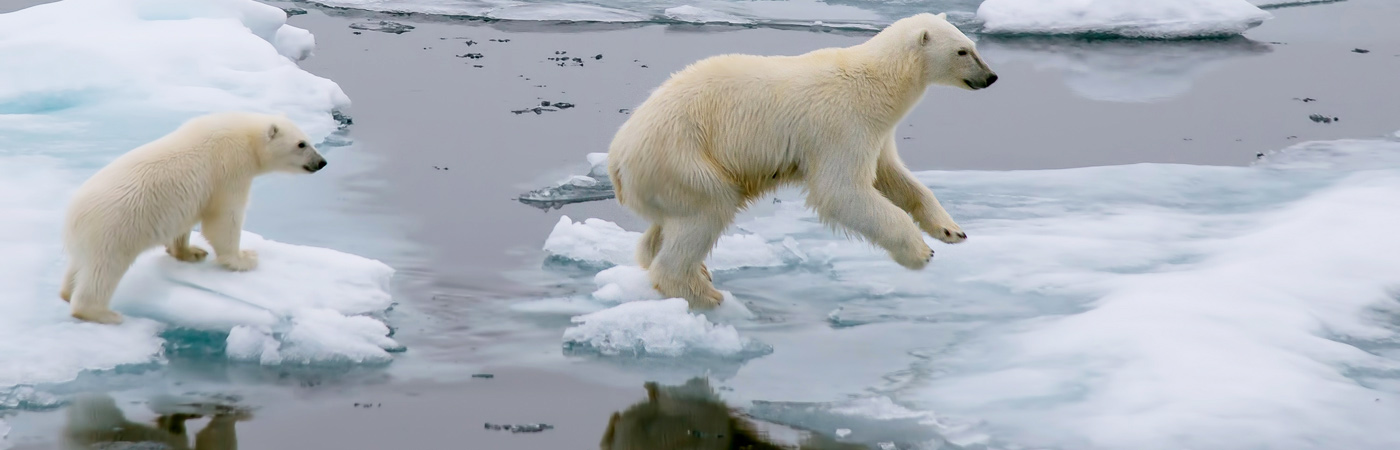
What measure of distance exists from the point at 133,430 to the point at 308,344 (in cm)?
66

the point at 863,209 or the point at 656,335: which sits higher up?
the point at 863,209

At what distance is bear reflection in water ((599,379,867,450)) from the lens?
3539 mm

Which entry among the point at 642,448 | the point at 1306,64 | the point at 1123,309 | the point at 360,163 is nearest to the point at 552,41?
the point at 360,163

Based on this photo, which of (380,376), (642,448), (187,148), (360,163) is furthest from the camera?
(360,163)

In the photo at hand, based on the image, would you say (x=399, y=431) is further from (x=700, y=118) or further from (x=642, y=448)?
(x=700, y=118)

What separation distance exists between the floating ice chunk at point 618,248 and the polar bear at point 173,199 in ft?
3.43

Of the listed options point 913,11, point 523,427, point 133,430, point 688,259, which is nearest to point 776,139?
point 688,259

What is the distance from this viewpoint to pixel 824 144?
4.45m

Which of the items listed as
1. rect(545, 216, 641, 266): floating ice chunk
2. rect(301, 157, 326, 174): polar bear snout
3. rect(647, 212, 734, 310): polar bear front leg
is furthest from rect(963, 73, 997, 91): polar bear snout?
rect(301, 157, 326, 174): polar bear snout

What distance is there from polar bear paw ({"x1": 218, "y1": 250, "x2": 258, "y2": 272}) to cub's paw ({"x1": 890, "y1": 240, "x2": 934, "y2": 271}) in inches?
83.9

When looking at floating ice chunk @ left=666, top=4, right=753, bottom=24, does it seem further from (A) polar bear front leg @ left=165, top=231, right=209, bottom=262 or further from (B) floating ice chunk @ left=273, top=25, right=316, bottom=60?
(A) polar bear front leg @ left=165, top=231, right=209, bottom=262

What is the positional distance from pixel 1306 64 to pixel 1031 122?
272cm

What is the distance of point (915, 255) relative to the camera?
4.46m

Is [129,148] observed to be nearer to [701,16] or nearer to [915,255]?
[915,255]
